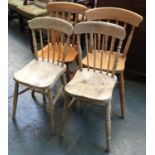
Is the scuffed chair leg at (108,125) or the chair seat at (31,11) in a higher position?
the chair seat at (31,11)

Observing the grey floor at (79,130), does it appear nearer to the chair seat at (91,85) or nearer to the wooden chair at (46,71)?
the wooden chair at (46,71)

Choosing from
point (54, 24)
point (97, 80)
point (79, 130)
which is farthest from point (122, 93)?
point (54, 24)

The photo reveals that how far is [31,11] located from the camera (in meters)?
3.37

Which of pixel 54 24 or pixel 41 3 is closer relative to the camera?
pixel 54 24

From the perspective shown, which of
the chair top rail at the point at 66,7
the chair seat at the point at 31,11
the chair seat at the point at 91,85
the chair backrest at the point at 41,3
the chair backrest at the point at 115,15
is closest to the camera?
the chair seat at the point at 91,85

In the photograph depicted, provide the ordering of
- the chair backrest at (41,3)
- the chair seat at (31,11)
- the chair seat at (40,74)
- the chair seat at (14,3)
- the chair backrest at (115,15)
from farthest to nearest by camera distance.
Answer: the chair seat at (14,3) → the chair backrest at (41,3) → the chair seat at (31,11) → the chair backrest at (115,15) → the chair seat at (40,74)

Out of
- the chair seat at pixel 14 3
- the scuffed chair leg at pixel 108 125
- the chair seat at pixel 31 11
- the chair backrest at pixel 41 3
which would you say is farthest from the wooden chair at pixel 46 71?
the chair seat at pixel 14 3

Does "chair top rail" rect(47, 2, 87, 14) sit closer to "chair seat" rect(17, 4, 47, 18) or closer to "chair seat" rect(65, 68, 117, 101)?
"chair seat" rect(65, 68, 117, 101)

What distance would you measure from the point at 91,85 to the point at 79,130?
1.59 ft

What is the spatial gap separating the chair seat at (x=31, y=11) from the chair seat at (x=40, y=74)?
130 centimetres

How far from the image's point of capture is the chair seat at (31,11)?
10.9 feet

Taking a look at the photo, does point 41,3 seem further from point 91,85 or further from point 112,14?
point 91,85
